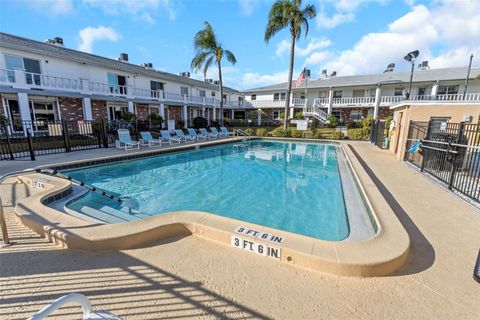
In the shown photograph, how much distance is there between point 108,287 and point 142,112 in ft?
75.4

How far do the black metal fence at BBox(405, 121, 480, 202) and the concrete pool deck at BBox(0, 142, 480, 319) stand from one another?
2.88 metres

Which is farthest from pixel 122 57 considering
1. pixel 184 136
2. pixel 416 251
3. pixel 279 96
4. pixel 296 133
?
pixel 416 251

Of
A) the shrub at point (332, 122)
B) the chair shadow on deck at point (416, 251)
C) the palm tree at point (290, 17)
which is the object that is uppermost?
the palm tree at point (290, 17)

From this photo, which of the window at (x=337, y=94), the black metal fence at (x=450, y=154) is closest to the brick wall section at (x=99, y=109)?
the black metal fence at (x=450, y=154)

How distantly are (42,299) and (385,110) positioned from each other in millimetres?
33873

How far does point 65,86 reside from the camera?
15969mm

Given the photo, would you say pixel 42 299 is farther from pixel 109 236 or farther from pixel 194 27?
pixel 194 27

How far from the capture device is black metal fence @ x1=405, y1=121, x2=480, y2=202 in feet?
18.6

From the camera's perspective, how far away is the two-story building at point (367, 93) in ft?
81.7

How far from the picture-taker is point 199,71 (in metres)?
22.8

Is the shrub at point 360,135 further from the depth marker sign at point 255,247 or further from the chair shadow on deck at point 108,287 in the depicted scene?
the chair shadow on deck at point 108,287

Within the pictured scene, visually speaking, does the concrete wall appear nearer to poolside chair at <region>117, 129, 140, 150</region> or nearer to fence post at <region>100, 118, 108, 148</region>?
poolside chair at <region>117, 129, 140, 150</region>

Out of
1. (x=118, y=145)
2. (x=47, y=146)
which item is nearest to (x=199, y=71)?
(x=118, y=145)

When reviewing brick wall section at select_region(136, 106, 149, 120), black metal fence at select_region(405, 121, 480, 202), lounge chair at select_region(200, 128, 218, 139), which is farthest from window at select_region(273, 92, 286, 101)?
black metal fence at select_region(405, 121, 480, 202)
